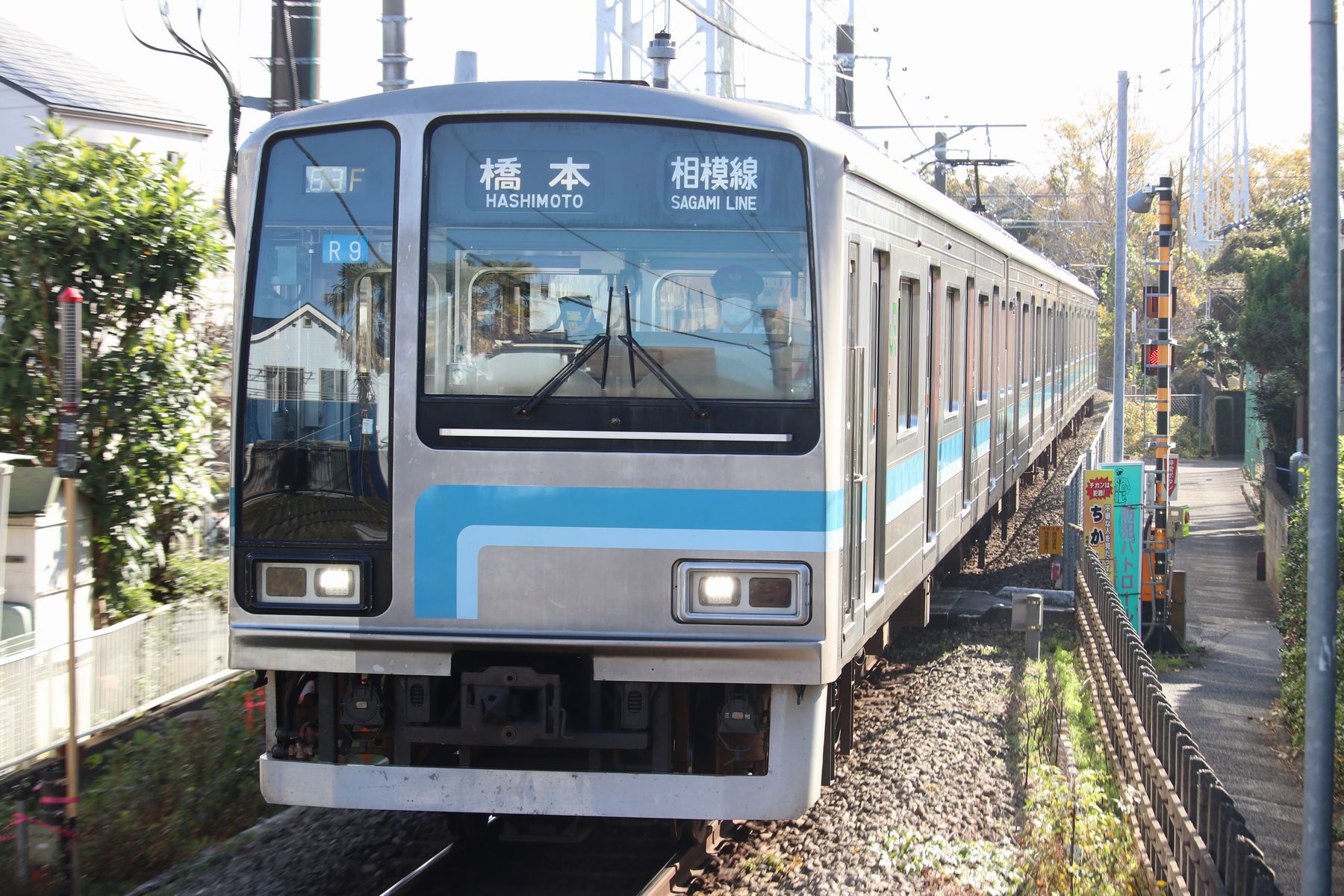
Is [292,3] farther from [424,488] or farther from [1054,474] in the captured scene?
[1054,474]

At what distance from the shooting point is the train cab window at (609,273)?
4.77 metres

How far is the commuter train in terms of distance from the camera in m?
4.76

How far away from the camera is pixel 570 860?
578cm

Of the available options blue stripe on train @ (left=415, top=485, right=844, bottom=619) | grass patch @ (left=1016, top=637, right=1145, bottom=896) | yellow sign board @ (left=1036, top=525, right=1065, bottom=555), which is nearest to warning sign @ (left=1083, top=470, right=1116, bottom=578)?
yellow sign board @ (left=1036, top=525, right=1065, bottom=555)

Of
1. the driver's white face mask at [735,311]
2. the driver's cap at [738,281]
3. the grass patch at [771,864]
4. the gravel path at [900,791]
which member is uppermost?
the driver's cap at [738,281]

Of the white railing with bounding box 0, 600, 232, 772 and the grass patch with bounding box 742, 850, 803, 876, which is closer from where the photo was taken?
the grass patch with bounding box 742, 850, 803, 876

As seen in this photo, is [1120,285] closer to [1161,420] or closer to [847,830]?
[1161,420]

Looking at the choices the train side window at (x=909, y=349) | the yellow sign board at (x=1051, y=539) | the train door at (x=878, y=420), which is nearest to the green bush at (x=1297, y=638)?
the yellow sign board at (x=1051, y=539)

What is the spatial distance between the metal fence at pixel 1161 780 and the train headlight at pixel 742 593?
164 centimetres

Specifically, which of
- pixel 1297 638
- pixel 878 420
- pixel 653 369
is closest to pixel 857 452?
pixel 878 420

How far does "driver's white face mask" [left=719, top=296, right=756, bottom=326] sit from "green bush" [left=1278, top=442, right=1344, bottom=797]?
17.6 feet

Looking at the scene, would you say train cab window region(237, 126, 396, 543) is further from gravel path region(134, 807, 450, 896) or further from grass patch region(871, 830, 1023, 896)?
grass patch region(871, 830, 1023, 896)

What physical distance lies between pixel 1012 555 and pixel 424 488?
11.6 m

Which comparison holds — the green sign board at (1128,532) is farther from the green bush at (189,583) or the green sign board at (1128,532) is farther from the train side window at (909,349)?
the green bush at (189,583)
